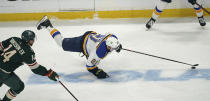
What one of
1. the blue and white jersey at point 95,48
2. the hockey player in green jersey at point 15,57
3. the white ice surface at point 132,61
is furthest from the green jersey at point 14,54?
the blue and white jersey at point 95,48

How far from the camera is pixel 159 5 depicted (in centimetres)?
522

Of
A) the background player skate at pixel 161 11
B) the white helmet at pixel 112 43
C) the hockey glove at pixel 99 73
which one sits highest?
the white helmet at pixel 112 43

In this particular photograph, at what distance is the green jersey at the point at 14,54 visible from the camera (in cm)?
289

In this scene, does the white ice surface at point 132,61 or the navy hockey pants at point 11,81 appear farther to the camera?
the white ice surface at point 132,61

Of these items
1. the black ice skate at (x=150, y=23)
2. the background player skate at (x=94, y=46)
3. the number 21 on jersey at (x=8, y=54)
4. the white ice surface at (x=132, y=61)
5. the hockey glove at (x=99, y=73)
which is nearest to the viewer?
the number 21 on jersey at (x=8, y=54)

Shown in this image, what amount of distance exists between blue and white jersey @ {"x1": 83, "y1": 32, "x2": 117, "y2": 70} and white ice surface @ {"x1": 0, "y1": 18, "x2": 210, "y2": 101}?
27cm

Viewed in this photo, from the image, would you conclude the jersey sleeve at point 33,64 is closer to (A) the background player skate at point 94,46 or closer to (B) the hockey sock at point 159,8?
(A) the background player skate at point 94,46

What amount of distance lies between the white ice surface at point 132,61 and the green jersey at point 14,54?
0.66 metres

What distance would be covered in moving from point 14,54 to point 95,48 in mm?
1071

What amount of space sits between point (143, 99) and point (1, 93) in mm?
1601

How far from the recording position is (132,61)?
433 centimetres

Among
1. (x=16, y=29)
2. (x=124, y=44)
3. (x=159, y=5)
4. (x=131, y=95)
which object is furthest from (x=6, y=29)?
(x=131, y=95)

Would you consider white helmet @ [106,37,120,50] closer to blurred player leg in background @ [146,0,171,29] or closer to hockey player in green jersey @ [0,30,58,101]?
hockey player in green jersey @ [0,30,58,101]

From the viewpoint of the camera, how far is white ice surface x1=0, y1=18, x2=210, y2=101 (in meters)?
3.51
